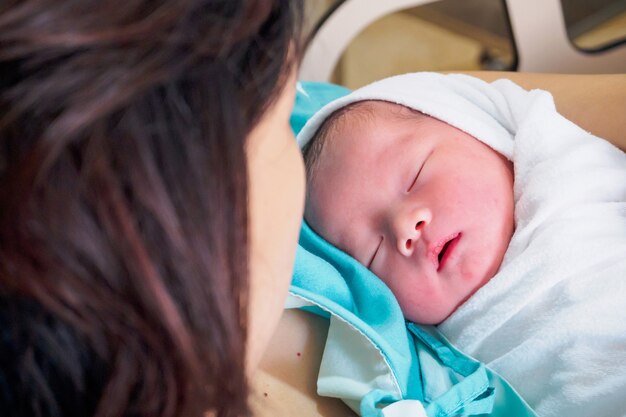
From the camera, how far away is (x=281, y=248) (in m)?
0.39

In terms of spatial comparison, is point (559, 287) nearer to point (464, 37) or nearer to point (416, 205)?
point (416, 205)

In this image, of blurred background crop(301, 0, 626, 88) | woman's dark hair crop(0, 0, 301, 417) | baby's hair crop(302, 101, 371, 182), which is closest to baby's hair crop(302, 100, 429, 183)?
baby's hair crop(302, 101, 371, 182)

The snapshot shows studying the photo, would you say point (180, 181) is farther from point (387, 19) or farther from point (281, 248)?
point (387, 19)

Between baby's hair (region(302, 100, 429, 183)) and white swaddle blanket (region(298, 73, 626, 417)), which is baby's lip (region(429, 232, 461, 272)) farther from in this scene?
baby's hair (region(302, 100, 429, 183))

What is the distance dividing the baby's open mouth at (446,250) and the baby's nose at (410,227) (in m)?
0.03

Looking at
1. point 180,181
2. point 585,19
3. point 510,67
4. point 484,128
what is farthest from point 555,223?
point 585,19

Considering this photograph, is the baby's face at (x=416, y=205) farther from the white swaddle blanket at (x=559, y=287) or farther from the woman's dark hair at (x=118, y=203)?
the woman's dark hair at (x=118, y=203)

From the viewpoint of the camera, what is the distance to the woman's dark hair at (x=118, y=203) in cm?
27

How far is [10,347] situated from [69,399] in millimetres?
39

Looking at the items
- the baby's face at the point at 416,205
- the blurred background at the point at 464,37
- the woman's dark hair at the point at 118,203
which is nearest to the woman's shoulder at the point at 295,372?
the baby's face at the point at 416,205

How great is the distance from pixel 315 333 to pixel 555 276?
29cm

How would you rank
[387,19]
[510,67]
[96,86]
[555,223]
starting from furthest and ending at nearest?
[387,19] → [510,67] → [555,223] → [96,86]

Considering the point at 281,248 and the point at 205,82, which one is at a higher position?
the point at 205,82

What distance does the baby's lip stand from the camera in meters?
0.71
